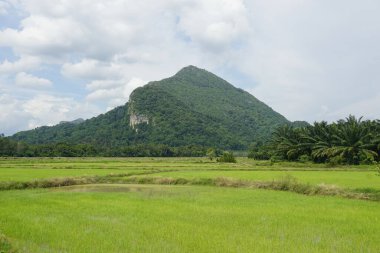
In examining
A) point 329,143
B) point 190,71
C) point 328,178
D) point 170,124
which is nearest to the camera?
point 328,178

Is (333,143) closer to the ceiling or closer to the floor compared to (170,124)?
closer to the floor

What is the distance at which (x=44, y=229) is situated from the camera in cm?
970

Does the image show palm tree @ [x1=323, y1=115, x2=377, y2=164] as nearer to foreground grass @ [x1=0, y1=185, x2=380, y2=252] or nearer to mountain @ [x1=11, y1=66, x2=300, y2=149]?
foreground grass @ [x1=0, y1=185, x2=380, y2=252]

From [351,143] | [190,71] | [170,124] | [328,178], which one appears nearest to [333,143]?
[351,143]

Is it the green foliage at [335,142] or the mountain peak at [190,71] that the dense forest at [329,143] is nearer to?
the green foliage at [335,142]

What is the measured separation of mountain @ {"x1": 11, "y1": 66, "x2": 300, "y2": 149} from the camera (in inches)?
4035

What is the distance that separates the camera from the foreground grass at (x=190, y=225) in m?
8.23

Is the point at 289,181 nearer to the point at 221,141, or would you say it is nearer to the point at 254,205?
the point at 254,205

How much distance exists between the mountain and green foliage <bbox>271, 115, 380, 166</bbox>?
5247 centimetres

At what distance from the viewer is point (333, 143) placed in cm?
4119

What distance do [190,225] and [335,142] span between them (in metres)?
33.8

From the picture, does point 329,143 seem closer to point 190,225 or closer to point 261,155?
point 261,155

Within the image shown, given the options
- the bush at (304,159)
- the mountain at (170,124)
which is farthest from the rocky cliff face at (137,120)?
the bush at (304,159)

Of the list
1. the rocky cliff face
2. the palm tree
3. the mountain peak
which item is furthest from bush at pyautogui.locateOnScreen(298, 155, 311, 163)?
the mountain peak
